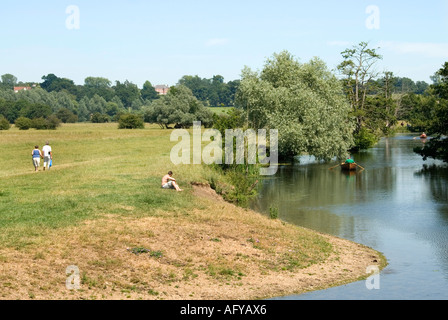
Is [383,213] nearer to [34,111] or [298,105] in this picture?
[298,105]

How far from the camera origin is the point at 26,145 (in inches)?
2862

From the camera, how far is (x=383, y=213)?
35.9 meters

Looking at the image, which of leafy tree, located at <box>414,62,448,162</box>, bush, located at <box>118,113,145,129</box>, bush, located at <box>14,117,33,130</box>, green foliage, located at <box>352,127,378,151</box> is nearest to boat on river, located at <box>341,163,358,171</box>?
leafy tree, located at <box>414,62,448,162</box>

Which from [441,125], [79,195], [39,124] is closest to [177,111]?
[39,124]

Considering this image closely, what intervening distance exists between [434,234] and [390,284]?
10.3m

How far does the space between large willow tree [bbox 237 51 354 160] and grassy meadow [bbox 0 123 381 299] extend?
28637 millimetres

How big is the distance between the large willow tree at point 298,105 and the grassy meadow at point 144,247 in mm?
28637

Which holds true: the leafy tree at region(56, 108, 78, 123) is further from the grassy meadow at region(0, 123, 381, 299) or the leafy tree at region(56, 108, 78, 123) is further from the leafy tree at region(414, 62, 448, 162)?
the grassy meadow at region(0, 123, 381, 299)

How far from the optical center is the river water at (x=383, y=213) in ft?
67.5

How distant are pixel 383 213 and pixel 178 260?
18822mm

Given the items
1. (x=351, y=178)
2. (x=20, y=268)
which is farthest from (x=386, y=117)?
(x=20, y=268)

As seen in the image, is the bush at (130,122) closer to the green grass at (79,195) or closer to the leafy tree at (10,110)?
the leafy tree at (10,110)
